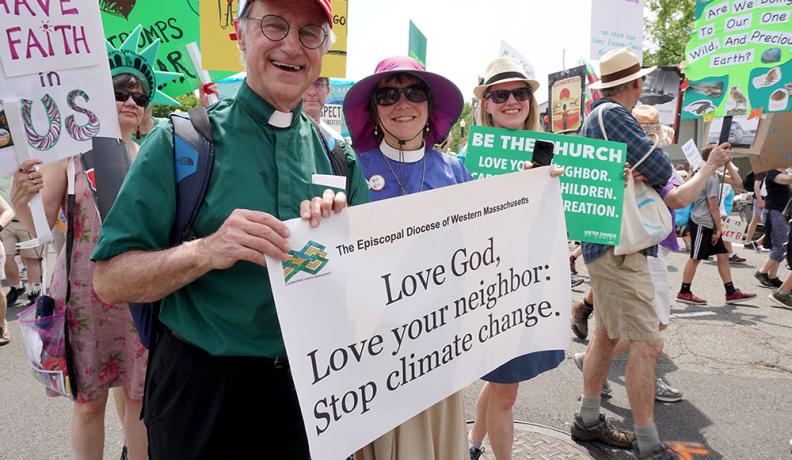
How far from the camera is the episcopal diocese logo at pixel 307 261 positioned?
131cm

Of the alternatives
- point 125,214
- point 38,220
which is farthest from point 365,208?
point 38,220

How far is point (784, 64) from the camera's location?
14.8ft

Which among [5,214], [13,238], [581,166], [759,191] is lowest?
[759,191]

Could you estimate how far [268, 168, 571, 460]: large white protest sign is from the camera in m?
1.38

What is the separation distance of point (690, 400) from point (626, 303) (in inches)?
59.6

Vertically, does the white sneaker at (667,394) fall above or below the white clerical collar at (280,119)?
below

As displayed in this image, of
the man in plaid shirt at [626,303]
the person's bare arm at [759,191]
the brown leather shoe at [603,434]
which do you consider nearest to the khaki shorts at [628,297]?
the man in plaid shirt at [626,303]

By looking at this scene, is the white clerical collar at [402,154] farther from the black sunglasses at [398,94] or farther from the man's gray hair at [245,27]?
the man's gray hair at [245,27]

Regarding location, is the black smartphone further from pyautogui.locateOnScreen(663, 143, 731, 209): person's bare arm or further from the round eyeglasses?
pyautogui.locateOnScreen(663, 143, 731, 209): person's bare arm

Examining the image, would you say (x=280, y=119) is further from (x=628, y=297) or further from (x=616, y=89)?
(x=616, y=89)

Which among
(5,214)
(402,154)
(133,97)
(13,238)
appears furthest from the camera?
(13,238)

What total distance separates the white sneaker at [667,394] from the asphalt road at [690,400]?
52 millimetres

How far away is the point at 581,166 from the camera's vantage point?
2.84 m

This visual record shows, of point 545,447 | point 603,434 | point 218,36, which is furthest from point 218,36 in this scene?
point 603,434
